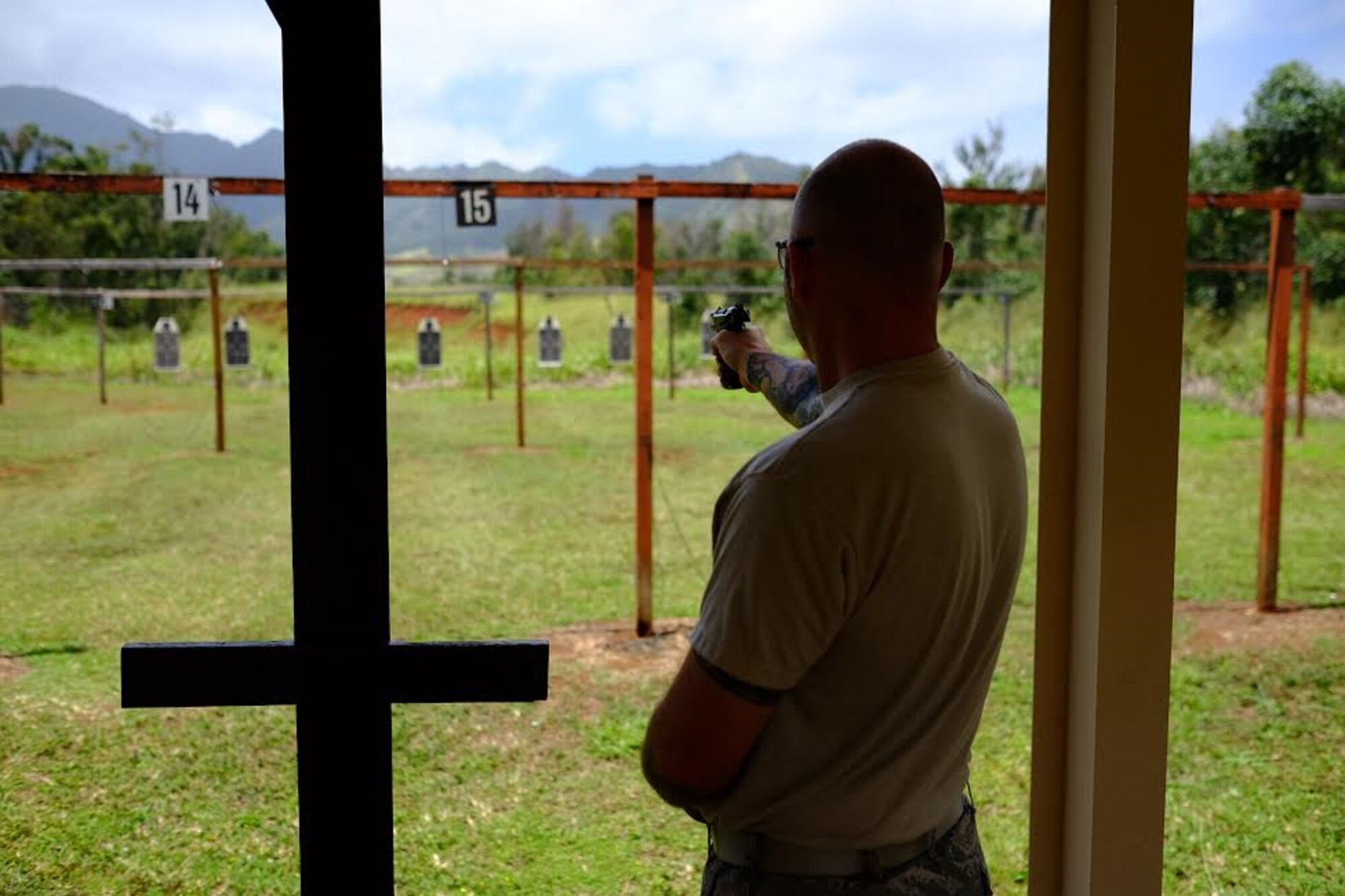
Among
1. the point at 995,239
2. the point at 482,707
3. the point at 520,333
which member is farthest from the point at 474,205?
the point at 995,239

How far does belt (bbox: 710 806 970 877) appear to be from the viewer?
1039 millimetres

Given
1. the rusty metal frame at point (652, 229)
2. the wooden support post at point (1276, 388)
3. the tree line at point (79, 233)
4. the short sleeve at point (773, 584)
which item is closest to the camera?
the short sleeve at point (773, 584)

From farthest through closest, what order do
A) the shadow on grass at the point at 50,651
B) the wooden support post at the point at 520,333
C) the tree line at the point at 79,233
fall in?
the tree line at the point at 79,233 < the wooden support post at the point at 520,333 < the shadow on grass at the point at 50,651

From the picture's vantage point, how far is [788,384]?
1.36m

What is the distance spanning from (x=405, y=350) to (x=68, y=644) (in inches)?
665

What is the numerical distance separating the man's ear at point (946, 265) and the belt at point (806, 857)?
0.53m

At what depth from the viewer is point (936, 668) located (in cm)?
104

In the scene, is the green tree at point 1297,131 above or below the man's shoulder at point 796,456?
above

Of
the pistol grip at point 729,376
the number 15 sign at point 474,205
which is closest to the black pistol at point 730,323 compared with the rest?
the pistol grip at point 729,376

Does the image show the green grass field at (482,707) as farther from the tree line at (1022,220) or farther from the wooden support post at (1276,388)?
A: the tree line at (1022,220)

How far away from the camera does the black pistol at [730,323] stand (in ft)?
4.67

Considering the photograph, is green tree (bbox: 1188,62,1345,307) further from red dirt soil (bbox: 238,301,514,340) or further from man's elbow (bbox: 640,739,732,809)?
man's elbow (bbox: 640,739,732,809)

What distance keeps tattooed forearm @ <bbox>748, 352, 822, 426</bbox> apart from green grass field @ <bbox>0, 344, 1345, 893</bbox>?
189 cm

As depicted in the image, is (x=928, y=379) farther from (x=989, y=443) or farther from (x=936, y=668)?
(x=936, y=668)
